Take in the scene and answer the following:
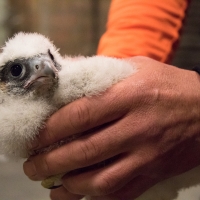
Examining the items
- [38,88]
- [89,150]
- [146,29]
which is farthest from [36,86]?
[146,29]

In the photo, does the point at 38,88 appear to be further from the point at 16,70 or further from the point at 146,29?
the point at 146,29

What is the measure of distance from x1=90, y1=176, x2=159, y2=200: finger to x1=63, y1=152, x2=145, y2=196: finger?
3 cm

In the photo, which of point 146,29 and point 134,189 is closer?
point 134,189

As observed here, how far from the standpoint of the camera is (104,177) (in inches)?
24.3

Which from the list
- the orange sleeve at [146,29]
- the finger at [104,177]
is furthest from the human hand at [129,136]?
the orange sleeve at [146,29]

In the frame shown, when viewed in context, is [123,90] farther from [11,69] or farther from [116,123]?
[11,69]

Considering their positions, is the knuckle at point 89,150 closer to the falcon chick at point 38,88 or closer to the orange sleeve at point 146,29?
the falcon chick at point 38,88

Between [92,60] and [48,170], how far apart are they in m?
0.20

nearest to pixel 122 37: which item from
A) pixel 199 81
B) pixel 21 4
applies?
pixel 199 81

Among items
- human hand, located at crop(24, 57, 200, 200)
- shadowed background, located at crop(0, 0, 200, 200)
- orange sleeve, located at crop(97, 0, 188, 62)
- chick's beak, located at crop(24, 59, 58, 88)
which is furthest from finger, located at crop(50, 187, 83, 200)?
shadowed background, located at crop(0, 0, 200, 200)

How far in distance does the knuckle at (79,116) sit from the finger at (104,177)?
0.29 feet

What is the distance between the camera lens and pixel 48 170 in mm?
625

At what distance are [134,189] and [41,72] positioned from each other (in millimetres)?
268

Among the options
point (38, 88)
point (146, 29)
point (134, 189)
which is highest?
point (146, 29)
